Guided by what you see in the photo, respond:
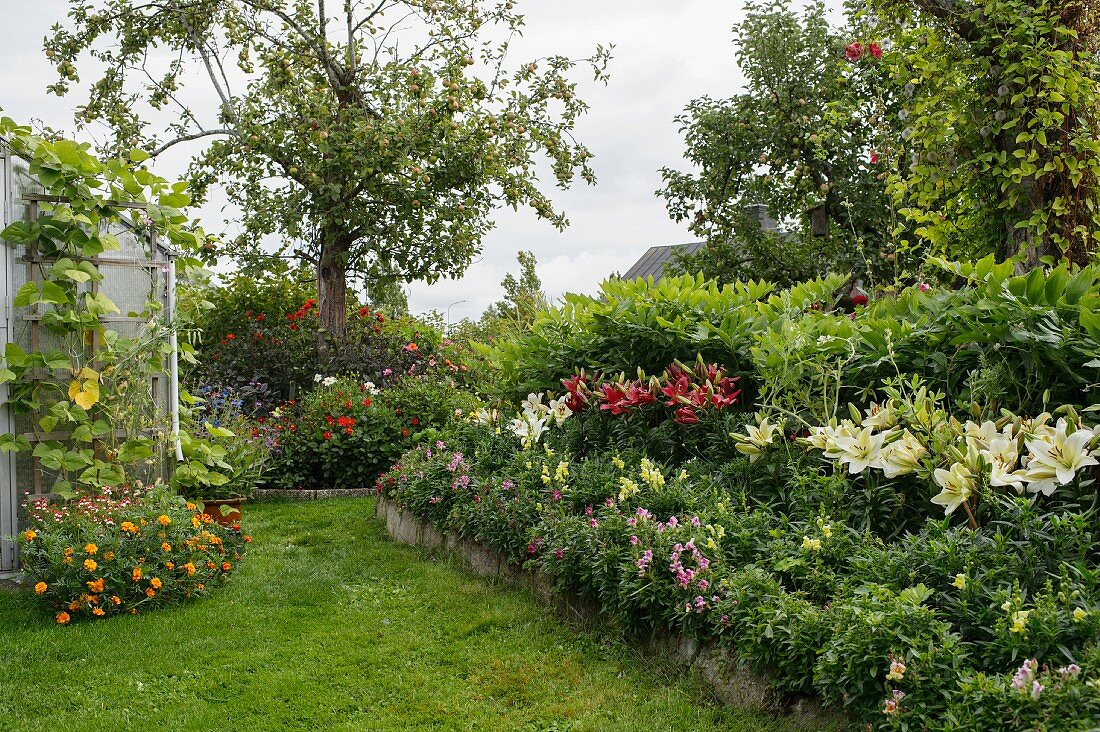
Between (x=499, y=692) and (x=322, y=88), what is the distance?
27.6 feet

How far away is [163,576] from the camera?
4191mm

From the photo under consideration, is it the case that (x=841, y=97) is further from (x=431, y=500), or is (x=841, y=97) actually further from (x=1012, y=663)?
(x=1012, y=663)

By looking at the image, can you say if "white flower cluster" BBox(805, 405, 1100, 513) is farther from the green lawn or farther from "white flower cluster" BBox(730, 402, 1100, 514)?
the green lawn

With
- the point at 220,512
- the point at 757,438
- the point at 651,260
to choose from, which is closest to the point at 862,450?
the point at 757,438

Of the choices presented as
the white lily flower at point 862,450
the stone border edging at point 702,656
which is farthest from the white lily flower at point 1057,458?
the stone border edging at point 702,656

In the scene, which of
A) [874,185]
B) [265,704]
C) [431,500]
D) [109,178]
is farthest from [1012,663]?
[874,185]

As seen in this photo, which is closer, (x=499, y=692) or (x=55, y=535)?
(x=499, y=692)

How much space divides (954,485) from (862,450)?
367 mm

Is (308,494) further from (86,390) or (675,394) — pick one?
(675,394)

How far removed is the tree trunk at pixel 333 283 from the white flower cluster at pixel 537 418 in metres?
5.15

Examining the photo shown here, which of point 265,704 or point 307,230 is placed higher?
point 307,230

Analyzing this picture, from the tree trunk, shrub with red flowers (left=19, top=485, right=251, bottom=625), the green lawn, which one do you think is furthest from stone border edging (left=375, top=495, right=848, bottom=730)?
the tree trunk

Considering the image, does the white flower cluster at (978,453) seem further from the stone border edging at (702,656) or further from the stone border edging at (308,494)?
the stone border edging at (308,494)

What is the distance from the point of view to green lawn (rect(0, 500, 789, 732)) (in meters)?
2.92
